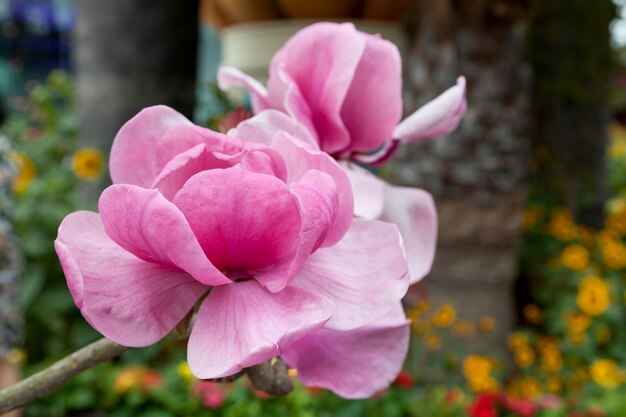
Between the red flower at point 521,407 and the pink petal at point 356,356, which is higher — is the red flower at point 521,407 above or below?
below

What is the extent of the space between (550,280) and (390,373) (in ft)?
10.9

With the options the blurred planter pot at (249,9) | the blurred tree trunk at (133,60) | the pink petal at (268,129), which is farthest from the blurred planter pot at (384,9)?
the pink petal at (268,129)

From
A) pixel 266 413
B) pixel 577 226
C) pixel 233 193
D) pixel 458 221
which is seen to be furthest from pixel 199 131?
pixel 577 226

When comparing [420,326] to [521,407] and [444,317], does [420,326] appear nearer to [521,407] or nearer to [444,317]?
[444,317]

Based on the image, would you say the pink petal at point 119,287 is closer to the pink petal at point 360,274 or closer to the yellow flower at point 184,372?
the pink petal at point 360,274

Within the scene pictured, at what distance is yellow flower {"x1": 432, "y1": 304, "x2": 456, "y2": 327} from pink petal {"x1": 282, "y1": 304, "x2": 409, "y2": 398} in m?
2.57

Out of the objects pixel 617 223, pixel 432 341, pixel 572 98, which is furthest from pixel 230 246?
pixel 617 223

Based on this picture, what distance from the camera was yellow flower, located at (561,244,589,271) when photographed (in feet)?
11.4

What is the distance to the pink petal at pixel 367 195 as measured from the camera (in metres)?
0.41

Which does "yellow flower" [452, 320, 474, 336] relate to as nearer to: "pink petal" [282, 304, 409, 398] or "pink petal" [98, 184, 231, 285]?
"pink petal" [282, 304, 409, 398]

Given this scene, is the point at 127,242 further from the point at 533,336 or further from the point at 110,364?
the point at 533,336

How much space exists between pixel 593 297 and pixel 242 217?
10.5ft

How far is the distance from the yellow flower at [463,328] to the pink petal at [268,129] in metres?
2.73

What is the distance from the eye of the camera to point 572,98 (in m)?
4.01
